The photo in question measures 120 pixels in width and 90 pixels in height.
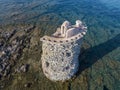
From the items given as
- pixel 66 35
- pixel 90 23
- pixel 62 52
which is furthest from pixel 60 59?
pixel 90 23

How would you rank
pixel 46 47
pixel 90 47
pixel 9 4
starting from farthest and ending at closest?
pixel 9 4 → pixel 90 47 → pixel 46 47

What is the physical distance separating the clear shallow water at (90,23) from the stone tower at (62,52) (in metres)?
4.00

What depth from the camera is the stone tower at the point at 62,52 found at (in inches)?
1841

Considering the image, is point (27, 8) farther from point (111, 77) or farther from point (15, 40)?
point (111, 77)

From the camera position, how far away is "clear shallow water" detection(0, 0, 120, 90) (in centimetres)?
5431

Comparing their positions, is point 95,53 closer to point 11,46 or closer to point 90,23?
point 90,23

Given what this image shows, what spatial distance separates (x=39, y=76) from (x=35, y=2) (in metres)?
48.1

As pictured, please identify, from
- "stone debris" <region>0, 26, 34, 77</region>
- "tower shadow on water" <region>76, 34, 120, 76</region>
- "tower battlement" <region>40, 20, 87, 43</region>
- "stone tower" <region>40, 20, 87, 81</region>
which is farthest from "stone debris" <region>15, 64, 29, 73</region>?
"tower shadow on water" <region>76, 34, 120, 76</region>

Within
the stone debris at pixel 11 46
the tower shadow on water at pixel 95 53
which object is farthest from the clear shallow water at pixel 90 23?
the stone debris at pixel 11 46

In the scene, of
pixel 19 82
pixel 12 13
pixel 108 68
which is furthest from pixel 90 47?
pixel 12 13

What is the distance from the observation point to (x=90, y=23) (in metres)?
77.2

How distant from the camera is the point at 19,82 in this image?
173 feet

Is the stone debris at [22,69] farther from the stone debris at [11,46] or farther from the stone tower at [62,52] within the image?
the stone tower at [62,52]

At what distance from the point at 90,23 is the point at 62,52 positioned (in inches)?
1288
